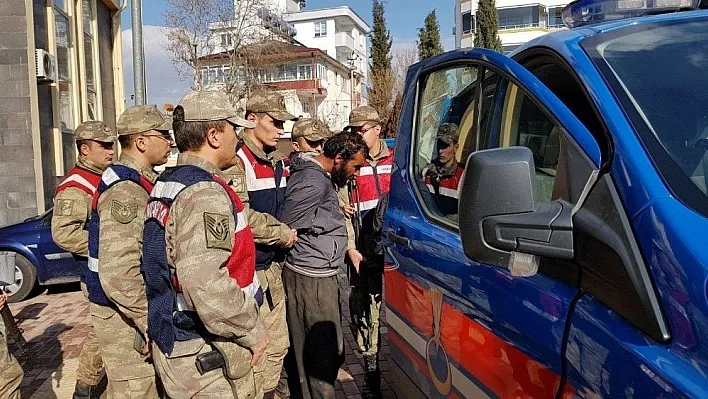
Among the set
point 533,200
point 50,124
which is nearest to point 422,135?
point 533,200

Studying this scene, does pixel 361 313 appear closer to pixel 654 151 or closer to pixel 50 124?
pixel 654 151

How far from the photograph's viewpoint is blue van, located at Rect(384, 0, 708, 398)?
1187 millimetres

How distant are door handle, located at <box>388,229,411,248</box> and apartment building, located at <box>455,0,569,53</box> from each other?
4266cm

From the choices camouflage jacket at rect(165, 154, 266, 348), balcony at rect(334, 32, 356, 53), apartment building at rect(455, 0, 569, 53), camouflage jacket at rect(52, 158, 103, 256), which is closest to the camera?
camouflage jacket at rect(165, 154, 266, 348)

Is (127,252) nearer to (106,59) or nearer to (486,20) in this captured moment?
(106,59)

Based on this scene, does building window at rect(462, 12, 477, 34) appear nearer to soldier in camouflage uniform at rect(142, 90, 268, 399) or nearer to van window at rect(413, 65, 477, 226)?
van window at rect(413, 65, 477, 226)

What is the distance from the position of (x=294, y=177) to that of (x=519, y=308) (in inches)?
92.0

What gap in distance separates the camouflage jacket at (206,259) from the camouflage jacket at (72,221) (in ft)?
6.82

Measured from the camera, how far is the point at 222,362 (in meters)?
2.41

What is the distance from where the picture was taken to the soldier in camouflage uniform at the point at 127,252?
10.2ft

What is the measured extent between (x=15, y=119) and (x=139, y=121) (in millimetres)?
7514

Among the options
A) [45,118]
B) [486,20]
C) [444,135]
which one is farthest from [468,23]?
[444,135]

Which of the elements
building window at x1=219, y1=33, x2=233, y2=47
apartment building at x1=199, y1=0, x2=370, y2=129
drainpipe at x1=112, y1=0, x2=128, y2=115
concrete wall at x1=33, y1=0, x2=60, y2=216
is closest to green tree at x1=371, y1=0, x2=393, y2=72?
apartment building at x1=199, y1=0, x2=370, y2=129

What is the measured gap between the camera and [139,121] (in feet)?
11.7
